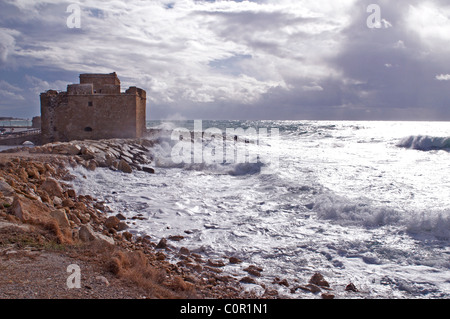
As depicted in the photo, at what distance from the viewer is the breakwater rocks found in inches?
432

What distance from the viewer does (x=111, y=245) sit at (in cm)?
480

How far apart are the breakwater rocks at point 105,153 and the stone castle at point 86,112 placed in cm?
150

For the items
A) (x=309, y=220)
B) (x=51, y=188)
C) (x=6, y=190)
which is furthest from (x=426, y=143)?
(x=6, y=190)

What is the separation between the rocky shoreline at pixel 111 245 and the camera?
3.91m

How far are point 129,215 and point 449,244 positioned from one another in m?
7.04

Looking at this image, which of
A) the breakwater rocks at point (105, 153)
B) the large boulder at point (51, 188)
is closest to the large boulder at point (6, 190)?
the large boulder at point (51, 188)

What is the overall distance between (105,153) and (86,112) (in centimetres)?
488

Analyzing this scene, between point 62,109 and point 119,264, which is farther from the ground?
point 62,109

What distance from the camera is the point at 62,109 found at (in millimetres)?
15922

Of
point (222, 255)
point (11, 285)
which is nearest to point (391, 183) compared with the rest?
point (222, 255)

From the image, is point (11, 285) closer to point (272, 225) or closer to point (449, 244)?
point (272, 225)

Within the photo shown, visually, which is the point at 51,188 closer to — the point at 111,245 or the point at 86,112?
the point at 111,245

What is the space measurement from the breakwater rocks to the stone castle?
150 centimetres
